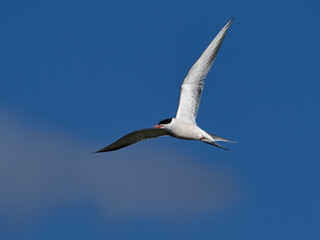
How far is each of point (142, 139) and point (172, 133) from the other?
1.15 meters

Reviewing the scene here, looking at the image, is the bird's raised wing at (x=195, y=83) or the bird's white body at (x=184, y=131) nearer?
the bird's white body at (x=184, y=131)

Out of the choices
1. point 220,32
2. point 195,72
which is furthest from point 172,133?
point 220,32

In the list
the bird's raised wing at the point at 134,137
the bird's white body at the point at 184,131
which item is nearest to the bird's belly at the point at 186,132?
the bird's white body at the point at 184,131

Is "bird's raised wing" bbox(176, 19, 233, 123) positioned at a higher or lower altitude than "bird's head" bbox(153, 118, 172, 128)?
higher

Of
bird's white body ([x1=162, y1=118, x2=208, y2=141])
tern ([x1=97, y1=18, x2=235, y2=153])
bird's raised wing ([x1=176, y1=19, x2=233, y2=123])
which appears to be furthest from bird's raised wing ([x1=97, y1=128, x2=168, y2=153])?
bird's raised wing ([x1=176, y1=19, x2=233, y2=123])

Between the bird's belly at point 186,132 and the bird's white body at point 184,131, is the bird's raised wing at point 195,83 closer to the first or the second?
the bird's white body at point 184,131

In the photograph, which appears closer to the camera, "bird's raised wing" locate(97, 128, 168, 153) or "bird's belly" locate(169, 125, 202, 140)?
"bird's belly" locate(169, 125, 202, 140)

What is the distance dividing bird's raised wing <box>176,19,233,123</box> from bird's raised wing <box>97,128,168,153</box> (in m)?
0.75

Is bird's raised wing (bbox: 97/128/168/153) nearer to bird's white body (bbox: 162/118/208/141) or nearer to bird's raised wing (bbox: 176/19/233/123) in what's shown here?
bird's white body (bbox: 162/118/208/141)

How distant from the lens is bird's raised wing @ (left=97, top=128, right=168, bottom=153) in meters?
14.4

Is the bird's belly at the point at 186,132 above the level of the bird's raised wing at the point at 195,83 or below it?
below

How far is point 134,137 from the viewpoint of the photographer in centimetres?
1473

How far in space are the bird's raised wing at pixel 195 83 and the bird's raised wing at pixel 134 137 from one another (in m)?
0.75

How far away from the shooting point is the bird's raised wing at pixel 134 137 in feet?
47.1
